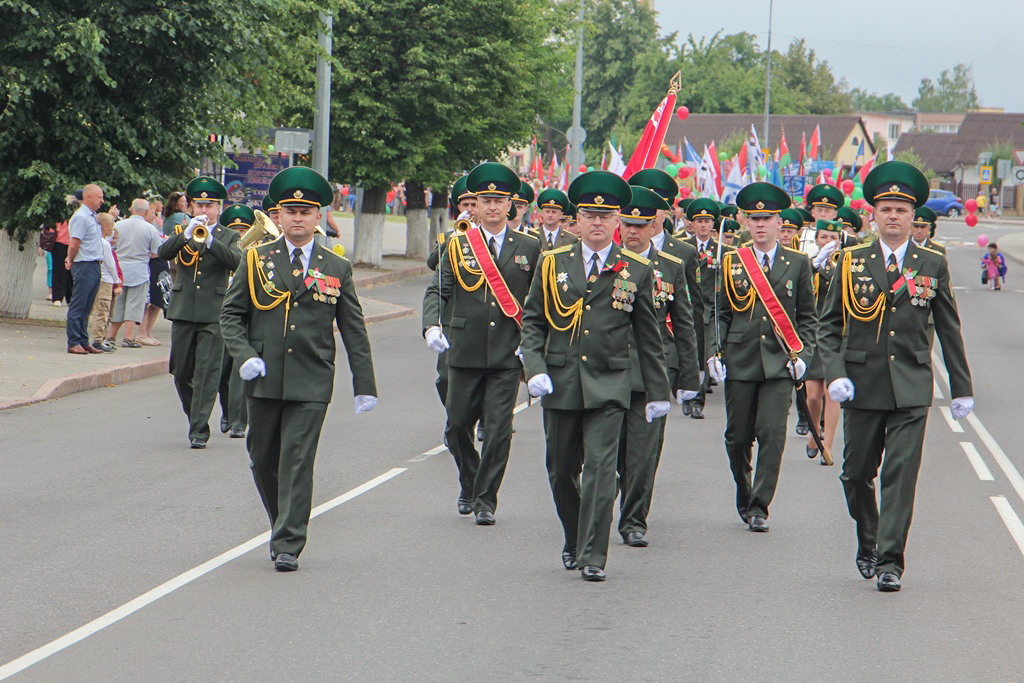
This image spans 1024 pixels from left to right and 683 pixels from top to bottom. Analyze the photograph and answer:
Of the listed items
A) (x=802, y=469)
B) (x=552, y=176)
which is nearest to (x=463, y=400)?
(x=802, y=469)

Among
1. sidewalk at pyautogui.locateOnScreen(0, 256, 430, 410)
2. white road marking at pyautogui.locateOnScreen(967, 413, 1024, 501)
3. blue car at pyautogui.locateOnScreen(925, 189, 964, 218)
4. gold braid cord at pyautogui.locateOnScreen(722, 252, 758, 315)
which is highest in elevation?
blue car at pyautogui.locateOnScreen(925, 189, 964, 218)

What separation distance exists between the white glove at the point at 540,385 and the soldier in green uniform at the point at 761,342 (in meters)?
1.73

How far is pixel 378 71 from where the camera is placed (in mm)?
34031

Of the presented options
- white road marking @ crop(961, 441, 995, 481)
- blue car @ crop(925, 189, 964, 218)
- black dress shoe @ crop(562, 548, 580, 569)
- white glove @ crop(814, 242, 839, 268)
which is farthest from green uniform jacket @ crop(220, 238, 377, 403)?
blue car @ crop(925, 189, 964, 218)

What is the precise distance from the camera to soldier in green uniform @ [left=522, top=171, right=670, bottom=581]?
7.10 metres

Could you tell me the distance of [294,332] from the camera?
7504 mm

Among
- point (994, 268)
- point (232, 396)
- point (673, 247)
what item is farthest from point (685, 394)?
point (994, 268)

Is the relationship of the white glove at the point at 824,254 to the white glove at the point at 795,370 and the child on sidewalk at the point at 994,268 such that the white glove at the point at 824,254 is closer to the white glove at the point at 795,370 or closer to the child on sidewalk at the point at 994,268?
the white glove at the point at 795,370

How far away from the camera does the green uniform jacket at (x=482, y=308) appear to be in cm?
883

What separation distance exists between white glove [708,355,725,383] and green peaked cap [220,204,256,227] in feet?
16.4

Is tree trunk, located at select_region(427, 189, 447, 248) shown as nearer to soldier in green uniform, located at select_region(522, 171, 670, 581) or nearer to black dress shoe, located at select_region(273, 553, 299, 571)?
soldier in green uniform, located at select_region(522, 171, 670, 581)

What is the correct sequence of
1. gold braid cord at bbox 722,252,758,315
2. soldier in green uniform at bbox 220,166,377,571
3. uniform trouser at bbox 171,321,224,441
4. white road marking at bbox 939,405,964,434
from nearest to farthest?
1. soldier in green uniform at bbox 220,166,377,571
2. gold braid cord at bbox 722,252,758,315
3. uniform trouser at bbox 171,321,224,441
4. white road marking at bbox 939,405,964,434

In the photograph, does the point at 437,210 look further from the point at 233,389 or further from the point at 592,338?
the point at 592,338

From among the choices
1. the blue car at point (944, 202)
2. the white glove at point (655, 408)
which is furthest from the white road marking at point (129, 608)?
the blue car at point (944, 202)
